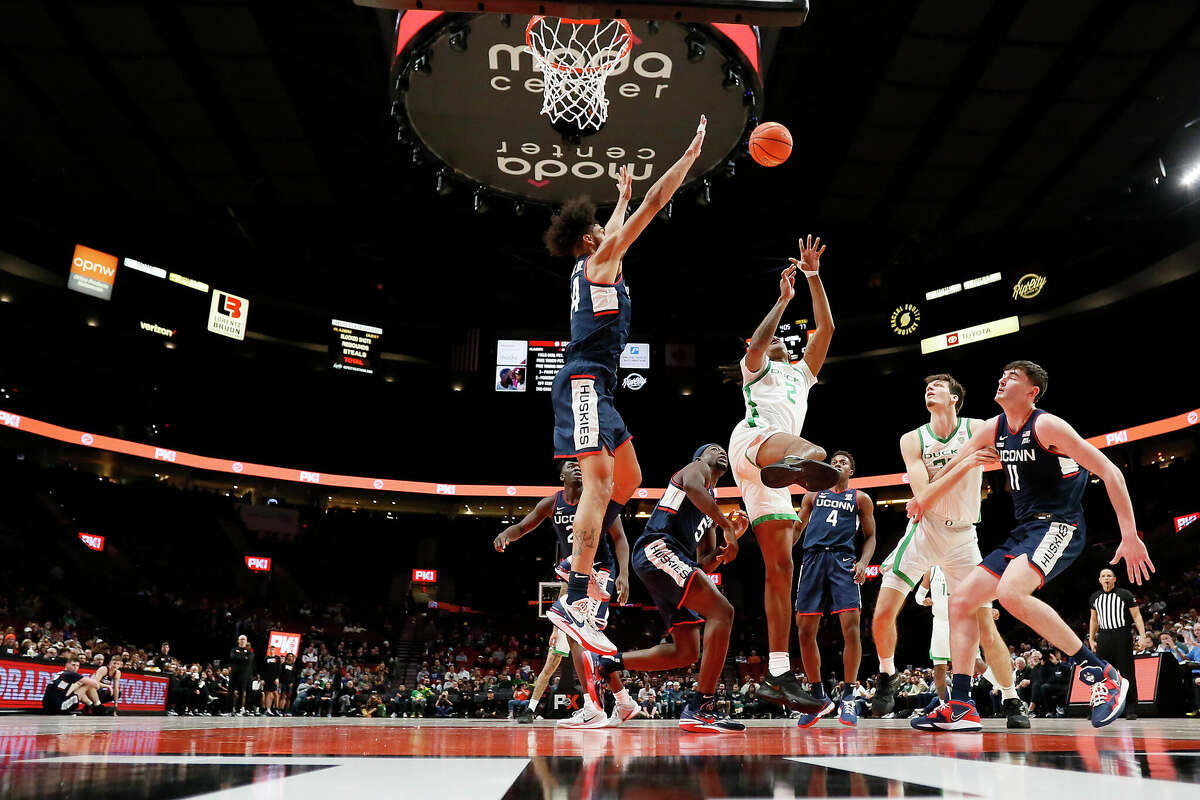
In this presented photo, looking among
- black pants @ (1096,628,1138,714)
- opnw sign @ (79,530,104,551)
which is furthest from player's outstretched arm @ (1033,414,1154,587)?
opnw sign @ (79,530,104,551)

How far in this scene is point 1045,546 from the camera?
4094 millimetres

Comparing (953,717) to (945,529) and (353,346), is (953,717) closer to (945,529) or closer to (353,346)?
(945,529)

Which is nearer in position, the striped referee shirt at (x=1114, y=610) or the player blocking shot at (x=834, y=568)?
the player blocking shot at (x=834, y=568)

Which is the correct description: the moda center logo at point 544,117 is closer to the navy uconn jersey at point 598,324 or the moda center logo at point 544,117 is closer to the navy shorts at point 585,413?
the navy uconn jersey at point 598,324

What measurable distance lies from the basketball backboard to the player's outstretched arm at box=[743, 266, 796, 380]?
146cm

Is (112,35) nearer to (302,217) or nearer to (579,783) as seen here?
(302,217)

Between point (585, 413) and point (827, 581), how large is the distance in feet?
10.9

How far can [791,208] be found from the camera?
18.4 m

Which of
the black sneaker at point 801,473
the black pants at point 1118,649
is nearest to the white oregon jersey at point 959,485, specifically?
the black sneaker at point 801,473

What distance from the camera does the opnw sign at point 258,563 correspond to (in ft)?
84.5

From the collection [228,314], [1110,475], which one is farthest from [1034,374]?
[228,314]

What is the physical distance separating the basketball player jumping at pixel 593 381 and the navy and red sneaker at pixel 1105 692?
225cm

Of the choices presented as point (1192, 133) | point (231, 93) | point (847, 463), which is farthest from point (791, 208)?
point (847, 463)

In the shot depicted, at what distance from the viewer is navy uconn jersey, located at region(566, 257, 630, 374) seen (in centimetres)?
427
